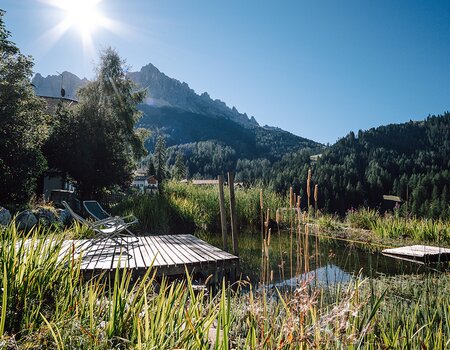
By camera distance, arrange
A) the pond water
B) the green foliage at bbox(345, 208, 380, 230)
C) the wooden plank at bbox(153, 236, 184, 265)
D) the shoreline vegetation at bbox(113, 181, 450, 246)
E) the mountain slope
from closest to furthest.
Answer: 1. the wooden plank at bbox(153, 236, 184, 265)
2. the pond water
3. the shoreline vegetation at bbox(113, 181, 450, 246)
4. the green foliage at bbox(345, 208, 380, 230)
5. the mountain slope

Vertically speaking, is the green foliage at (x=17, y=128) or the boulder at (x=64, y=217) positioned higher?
the green foliage at (x=17, y=128)

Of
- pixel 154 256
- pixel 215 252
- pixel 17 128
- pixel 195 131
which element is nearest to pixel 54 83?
pixel 195 131

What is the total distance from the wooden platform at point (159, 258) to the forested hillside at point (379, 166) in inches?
1431

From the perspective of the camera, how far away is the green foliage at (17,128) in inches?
404

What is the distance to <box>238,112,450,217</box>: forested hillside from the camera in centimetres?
4894

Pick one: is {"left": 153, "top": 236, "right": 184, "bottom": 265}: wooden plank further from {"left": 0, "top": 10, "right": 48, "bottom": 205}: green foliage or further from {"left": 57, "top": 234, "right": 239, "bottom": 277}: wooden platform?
{"left": 0, "top": 10, "right": 48, "bottom": 205}: green foliage

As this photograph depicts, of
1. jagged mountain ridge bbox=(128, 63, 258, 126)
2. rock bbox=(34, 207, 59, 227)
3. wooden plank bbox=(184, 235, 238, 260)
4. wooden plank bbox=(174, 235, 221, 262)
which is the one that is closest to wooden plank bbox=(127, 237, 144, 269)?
wooden plank bbox=(174, 235, 221, 262)

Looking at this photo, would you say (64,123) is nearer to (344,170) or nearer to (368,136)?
(344,170)

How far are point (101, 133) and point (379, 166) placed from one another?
55.2m

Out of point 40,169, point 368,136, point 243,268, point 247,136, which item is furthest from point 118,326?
point 247,136

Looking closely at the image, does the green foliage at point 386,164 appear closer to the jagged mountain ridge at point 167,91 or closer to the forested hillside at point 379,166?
the forested hillside at point 379,166

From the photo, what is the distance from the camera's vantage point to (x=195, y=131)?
147 m

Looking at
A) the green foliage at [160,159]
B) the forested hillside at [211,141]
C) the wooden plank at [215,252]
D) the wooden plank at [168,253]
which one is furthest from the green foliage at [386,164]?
the wooden plank at [168,253]

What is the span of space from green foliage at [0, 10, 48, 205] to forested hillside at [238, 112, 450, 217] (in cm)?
3183
